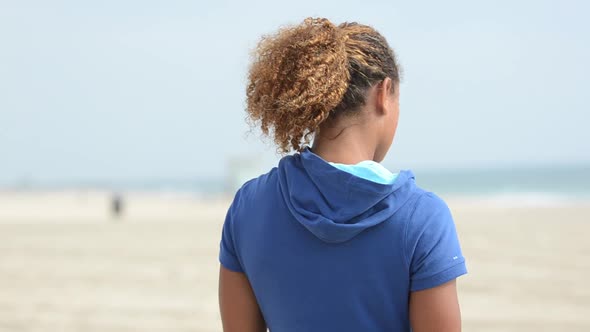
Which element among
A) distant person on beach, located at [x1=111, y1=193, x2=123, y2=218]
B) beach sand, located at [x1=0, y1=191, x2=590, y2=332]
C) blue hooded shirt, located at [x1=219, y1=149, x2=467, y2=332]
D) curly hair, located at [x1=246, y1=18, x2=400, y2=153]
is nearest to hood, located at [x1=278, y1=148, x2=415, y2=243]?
blue hooded shirt, located at [x1=219, y1=149, x2=467, y2=332]

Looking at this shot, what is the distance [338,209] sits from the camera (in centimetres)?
163

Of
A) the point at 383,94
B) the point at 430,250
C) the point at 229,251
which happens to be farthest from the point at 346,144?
the point at 229,251

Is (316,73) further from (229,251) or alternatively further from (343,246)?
(229,251)

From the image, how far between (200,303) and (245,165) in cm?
2606

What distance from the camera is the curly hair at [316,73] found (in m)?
1.65

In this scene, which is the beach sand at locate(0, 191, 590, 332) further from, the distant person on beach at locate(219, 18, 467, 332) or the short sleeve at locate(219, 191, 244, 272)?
the distant person on beach at locate(219, 18, 467, 332)

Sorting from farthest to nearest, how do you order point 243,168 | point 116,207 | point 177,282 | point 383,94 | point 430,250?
point 243,168 < point 116,207 < point 177,282 < point 383,94 < point 430,250

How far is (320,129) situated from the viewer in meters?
A: 1.74

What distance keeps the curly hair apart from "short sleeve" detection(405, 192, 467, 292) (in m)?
0.30

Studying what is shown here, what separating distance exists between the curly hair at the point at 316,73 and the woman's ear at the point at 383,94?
0.05 feet

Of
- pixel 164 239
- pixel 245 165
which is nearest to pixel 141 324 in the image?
pixel 164 239

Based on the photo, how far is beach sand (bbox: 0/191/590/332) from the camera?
7.44 metres

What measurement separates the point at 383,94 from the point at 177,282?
8629 millimetres

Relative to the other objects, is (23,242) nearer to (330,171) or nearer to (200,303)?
(200,303)
